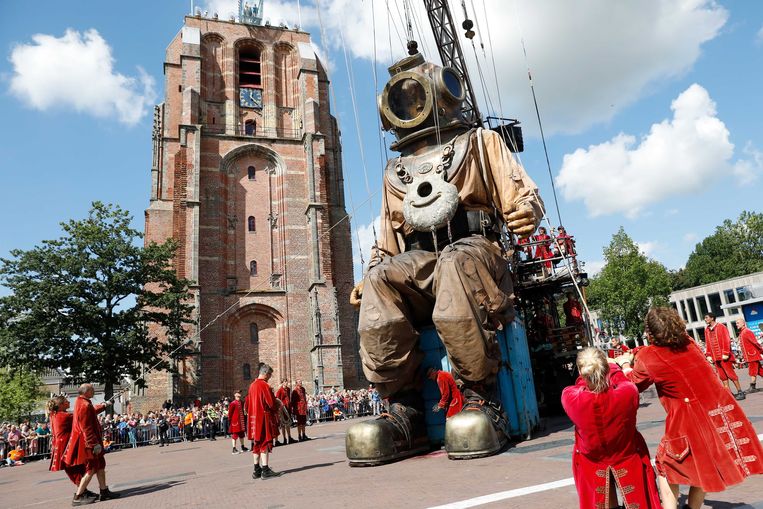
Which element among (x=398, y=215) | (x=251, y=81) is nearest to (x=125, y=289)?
(x=251, y=81)

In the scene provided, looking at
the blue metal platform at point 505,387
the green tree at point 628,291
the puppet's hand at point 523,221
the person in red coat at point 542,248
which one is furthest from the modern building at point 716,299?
the puppet's hand at point 523,221

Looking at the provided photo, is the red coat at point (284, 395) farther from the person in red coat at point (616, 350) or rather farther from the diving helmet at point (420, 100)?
the diving helmet at point (420, 100)

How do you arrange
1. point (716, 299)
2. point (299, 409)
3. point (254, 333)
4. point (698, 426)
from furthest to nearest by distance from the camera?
point (716, 299)
point (254, 333)
point (299, 409)
point (698, 426)

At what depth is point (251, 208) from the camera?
104ft

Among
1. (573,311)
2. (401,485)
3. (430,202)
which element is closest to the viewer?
(401,485)

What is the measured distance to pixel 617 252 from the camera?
4150 cm

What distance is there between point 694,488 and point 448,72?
19.7 feet

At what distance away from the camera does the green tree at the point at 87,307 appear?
21.7m

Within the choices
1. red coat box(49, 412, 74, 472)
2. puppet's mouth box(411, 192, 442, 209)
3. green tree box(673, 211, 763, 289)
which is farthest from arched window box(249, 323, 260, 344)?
green tree box(673, 211, 763, 289)

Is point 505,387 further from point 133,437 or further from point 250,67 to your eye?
point 250,67

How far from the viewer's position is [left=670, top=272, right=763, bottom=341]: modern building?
43.7m

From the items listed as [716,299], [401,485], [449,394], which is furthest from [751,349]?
[716,299]

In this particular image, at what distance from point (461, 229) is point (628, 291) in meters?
35.3

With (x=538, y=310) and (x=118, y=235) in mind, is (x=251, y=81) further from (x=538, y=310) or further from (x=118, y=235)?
(x=538, y=310)
